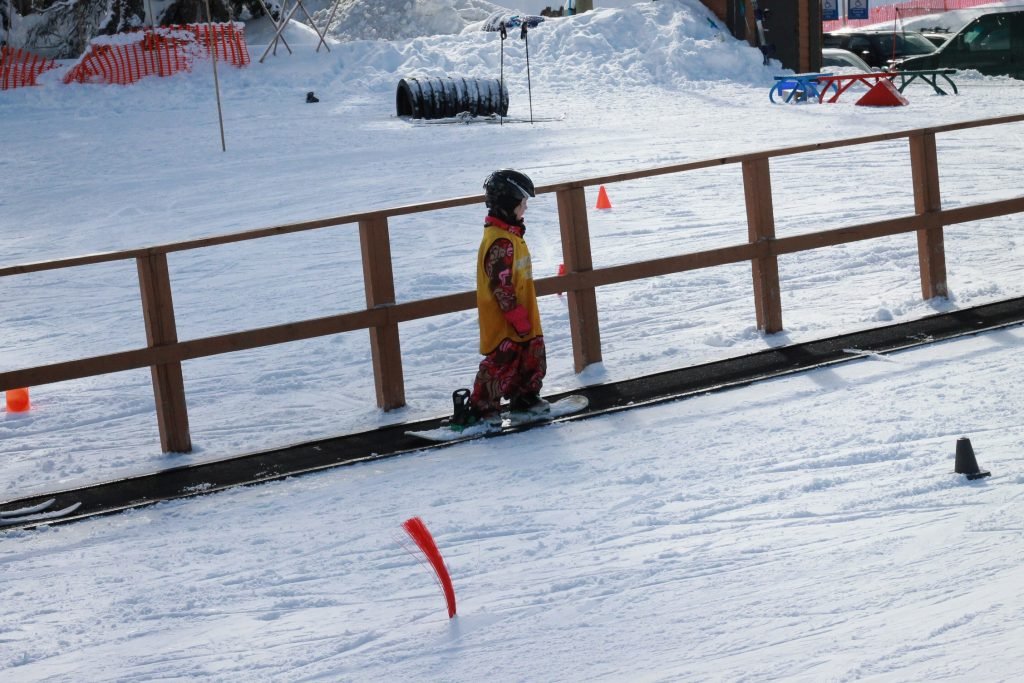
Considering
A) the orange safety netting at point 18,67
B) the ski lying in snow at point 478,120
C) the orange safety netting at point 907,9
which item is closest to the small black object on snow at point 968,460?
the ski lying in snow at point 478,120

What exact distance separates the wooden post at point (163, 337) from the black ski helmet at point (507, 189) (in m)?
1.66

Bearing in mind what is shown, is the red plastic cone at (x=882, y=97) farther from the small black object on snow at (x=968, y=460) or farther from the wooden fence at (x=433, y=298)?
the small black object on snow at (x=968, y=460)

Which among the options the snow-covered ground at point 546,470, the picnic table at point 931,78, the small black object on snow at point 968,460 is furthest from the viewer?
the picnic table at point 931,78

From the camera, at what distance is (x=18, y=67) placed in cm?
2573

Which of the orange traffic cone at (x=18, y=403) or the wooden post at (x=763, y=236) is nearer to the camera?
the wooden post at (x=763, y=236)

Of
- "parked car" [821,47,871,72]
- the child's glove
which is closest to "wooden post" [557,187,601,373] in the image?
the child's glove

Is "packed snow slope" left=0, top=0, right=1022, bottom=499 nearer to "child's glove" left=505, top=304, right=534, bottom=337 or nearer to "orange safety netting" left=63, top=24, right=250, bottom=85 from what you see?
"orange safety netting" left=63, top=24, right=250, bottom=85

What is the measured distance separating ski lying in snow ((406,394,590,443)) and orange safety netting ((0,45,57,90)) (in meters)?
20.3

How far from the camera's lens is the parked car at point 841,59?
87.3 ft

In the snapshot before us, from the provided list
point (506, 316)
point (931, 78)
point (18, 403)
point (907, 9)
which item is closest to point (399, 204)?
point (18, 403)

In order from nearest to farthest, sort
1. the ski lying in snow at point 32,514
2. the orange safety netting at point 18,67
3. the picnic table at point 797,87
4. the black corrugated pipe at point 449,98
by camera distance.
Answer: the ski lying in snow at point 32,514 → the black corrugated pipe at point 449,98 → the picnic table at point 797,87 → the orange safety netting at point 18,67

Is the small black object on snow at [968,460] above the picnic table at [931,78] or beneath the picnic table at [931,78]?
beneath

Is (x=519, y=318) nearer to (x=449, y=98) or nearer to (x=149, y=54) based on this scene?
(x=449, y=98)

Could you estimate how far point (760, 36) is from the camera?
1062 inches
